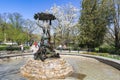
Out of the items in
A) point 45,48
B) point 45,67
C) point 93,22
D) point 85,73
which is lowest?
point 85,73

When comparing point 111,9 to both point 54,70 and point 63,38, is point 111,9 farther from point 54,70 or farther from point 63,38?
point 54,70

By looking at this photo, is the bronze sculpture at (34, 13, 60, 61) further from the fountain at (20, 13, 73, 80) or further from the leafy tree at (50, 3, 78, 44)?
the leafy tree at (50, 3, 78, 44)

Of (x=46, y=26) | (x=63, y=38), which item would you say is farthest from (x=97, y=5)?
(x=46, y=26)

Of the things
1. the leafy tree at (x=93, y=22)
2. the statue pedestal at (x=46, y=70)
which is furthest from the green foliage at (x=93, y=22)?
the statue pedestal at (x=46, y=70)

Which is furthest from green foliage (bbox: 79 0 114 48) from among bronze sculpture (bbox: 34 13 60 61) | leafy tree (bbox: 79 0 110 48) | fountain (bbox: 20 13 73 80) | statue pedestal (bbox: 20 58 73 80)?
statue pedestal (bbox: 20 58 73 80)

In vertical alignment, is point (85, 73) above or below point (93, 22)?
below

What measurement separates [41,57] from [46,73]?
79.4 inches

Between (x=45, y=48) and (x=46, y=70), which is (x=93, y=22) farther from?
(x=46, y=70)

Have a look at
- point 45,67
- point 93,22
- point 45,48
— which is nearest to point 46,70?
point 45,67

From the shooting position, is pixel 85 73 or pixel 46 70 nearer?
pixel 46 70

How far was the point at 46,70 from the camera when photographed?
13930mm

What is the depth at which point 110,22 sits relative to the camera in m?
39.6

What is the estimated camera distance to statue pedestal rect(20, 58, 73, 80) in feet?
44.6

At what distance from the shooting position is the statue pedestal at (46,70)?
44.6 feet
